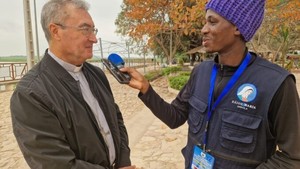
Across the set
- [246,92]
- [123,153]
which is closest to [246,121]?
[246,92]

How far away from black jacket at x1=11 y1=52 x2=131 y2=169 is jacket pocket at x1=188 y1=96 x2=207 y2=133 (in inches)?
25.5

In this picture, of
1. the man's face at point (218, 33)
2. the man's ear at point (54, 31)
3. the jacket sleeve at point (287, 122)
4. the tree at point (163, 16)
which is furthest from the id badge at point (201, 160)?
the tree at point (163, 16)

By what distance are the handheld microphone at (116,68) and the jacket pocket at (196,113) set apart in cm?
50

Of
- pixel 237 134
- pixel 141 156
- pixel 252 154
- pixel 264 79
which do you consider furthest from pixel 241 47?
pixel 141 156

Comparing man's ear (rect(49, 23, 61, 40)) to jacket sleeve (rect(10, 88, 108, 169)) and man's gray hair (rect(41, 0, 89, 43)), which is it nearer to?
man's gray hair (rect(41, 0, 89, 43))

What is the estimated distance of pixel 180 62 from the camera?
25.8 meters

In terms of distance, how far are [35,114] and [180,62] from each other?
24.7 meters

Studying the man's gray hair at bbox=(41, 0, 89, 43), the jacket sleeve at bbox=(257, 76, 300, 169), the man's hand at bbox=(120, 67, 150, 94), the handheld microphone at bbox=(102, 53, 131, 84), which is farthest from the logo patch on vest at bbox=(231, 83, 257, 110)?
the man's gray hair at bbox=(41, 0, 89, 43)

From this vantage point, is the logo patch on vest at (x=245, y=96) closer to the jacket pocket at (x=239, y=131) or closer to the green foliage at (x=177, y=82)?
the jacket pocket at (x=239, y=131)

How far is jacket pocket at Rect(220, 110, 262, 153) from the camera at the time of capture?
Result: 1.43m

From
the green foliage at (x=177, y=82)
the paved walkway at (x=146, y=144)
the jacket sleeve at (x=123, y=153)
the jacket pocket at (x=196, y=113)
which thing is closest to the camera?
the jacket pocket at (x=196, y=113)

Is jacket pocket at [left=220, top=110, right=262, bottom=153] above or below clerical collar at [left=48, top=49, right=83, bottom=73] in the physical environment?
below

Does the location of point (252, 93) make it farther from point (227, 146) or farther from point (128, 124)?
point (128, 124)

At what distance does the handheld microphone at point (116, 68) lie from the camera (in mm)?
1809
